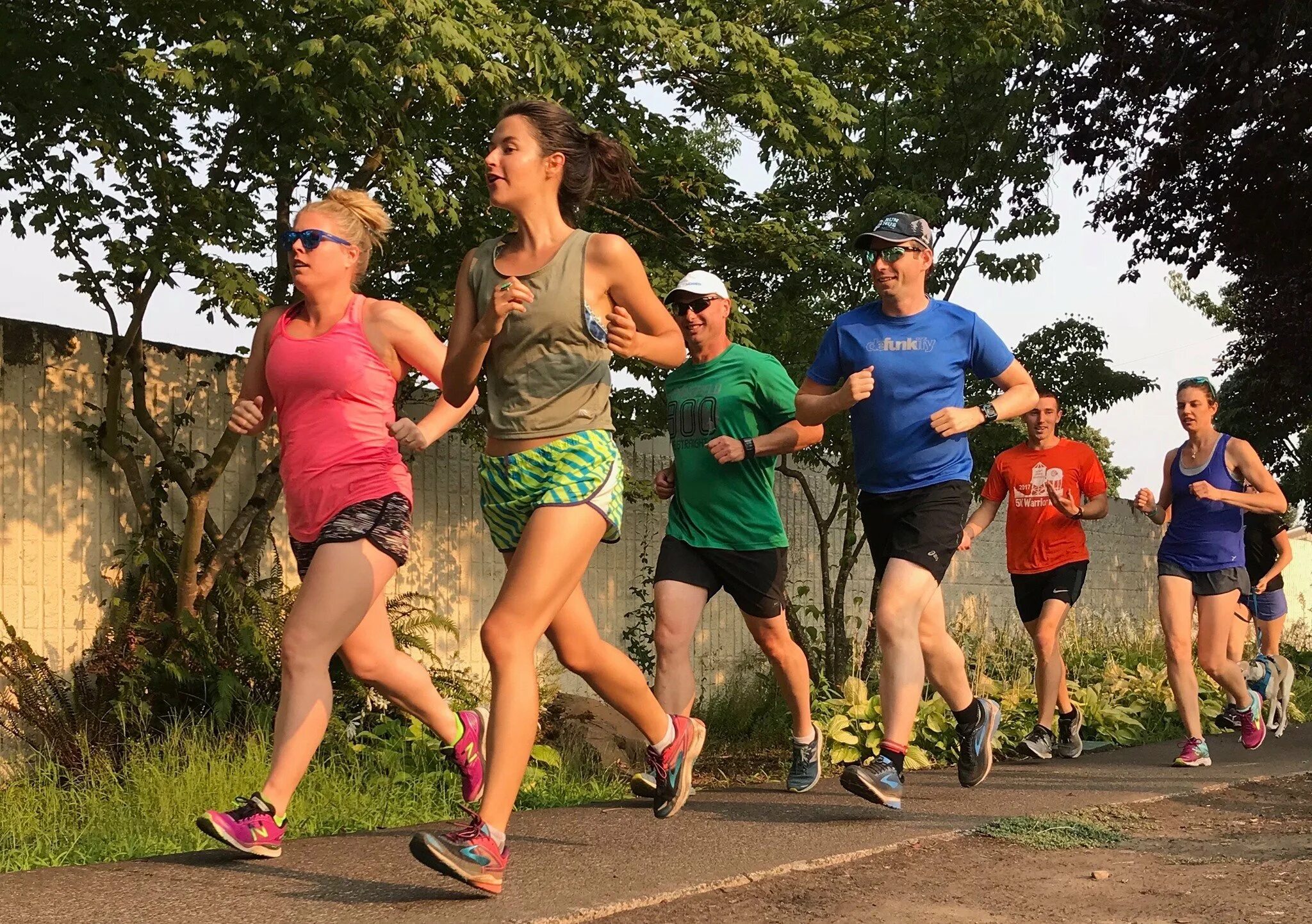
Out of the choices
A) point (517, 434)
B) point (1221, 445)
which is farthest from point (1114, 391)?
point (517, 434)

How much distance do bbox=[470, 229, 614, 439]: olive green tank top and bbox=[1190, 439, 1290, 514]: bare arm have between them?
4892mm

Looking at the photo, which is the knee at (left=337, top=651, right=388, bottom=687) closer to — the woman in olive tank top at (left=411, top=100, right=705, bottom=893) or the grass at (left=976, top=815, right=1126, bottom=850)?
the woman in olive tank top at (left=411, top=100, right=705, bottom=893)

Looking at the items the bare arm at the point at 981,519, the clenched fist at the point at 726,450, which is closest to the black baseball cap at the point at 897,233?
the clenched fist at the point at 726,450

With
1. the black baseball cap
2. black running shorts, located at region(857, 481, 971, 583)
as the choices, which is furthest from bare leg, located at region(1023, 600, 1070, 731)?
the black baseball cap

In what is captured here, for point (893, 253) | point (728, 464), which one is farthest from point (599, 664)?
Answer: point (893, 253)

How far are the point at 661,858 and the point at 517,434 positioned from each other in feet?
5.12

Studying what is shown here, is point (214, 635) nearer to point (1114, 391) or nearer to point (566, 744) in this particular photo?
point (566, 744)

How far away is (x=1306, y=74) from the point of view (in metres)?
14.6

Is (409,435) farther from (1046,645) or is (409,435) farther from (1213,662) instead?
(1213,662)

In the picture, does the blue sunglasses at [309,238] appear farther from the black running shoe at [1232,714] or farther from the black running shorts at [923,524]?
the black running shoe at [1232,714]

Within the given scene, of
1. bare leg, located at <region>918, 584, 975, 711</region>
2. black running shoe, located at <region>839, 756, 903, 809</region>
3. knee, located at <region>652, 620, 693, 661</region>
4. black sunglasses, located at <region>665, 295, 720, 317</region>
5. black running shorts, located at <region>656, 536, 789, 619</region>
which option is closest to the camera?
black running shoe, located at <region>839, 756, 903, 809</region>

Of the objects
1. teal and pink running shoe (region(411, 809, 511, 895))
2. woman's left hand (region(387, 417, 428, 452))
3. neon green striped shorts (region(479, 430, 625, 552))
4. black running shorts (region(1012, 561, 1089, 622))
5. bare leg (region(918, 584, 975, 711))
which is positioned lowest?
teal and pink running shoe (region(411, 809, 511, 895))

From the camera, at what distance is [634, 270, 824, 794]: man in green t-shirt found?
257 inches

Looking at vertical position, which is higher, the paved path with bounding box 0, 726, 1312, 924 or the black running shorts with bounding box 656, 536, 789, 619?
the black running shorts with bounding box 656, 536, 789, 619
